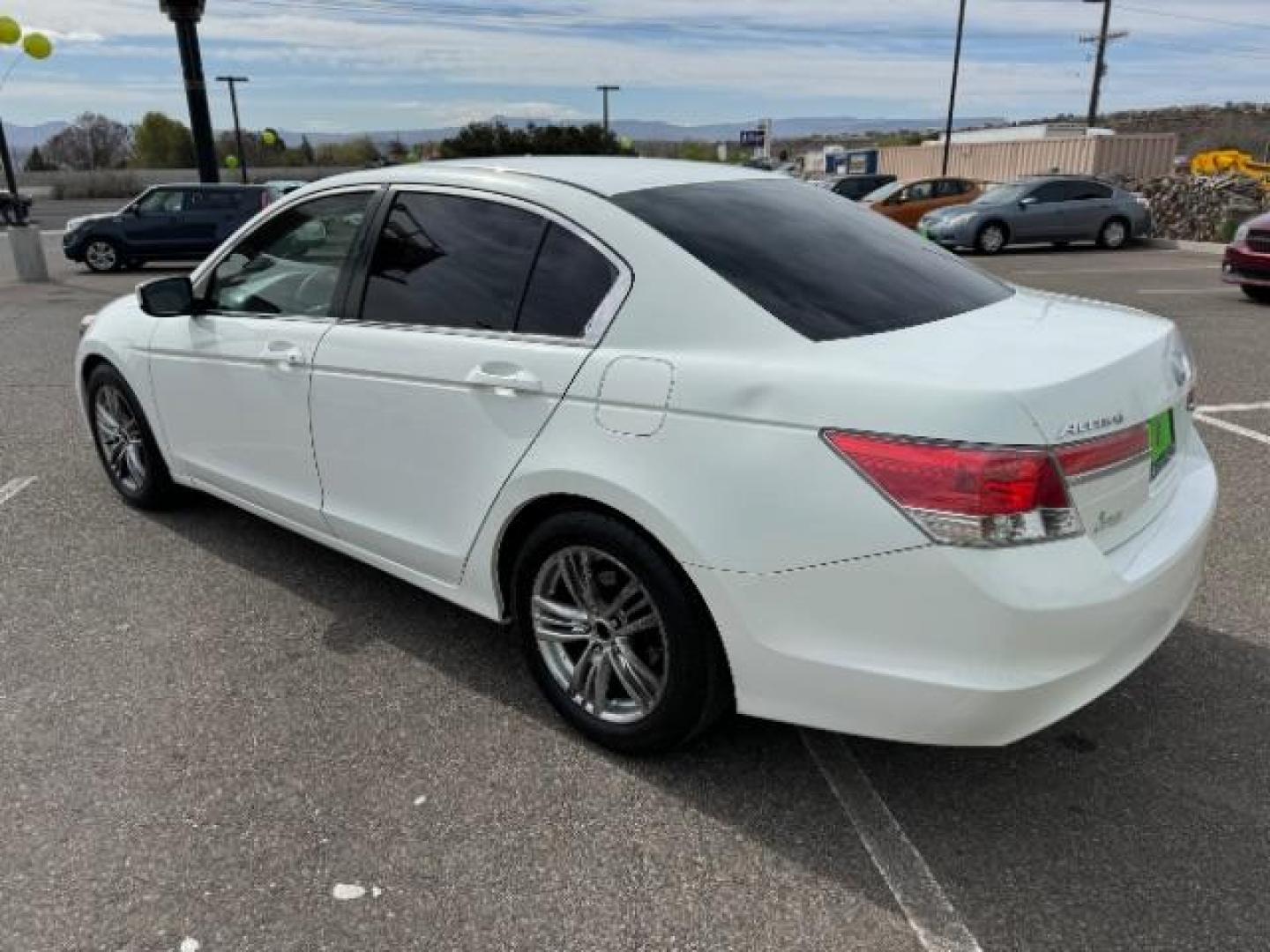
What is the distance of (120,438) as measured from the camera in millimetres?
4957

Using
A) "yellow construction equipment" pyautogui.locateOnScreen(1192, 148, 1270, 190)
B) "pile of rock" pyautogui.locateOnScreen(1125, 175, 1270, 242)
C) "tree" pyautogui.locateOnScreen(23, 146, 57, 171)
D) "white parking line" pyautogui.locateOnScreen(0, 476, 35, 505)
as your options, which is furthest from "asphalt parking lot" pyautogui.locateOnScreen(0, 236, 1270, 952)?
"tree" pyautogui.locateOnScreen(23, 146, 57, 171)

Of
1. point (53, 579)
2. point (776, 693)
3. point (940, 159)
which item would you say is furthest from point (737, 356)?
point (940, 159)

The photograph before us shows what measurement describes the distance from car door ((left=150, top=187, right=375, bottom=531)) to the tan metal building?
1247 inches

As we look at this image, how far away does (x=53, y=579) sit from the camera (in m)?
4.24

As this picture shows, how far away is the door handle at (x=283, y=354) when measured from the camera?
3.54 metres

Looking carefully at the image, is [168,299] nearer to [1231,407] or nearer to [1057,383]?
[1057,383]

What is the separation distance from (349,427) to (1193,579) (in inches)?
103

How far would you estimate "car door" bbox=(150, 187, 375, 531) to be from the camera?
3576mm

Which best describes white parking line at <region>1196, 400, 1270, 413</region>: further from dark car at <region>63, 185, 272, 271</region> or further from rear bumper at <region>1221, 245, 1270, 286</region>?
dark car at <region>63, 185, 272, 271</region>

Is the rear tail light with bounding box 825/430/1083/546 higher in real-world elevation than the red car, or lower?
higher

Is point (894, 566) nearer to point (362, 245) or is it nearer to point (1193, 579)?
point (1193, 579)

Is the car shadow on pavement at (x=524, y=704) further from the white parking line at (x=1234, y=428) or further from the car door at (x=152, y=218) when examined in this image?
the car door at (x=152, y=218)

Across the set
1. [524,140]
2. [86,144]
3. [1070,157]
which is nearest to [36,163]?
[86,144]

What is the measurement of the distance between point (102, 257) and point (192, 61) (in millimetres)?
4034
